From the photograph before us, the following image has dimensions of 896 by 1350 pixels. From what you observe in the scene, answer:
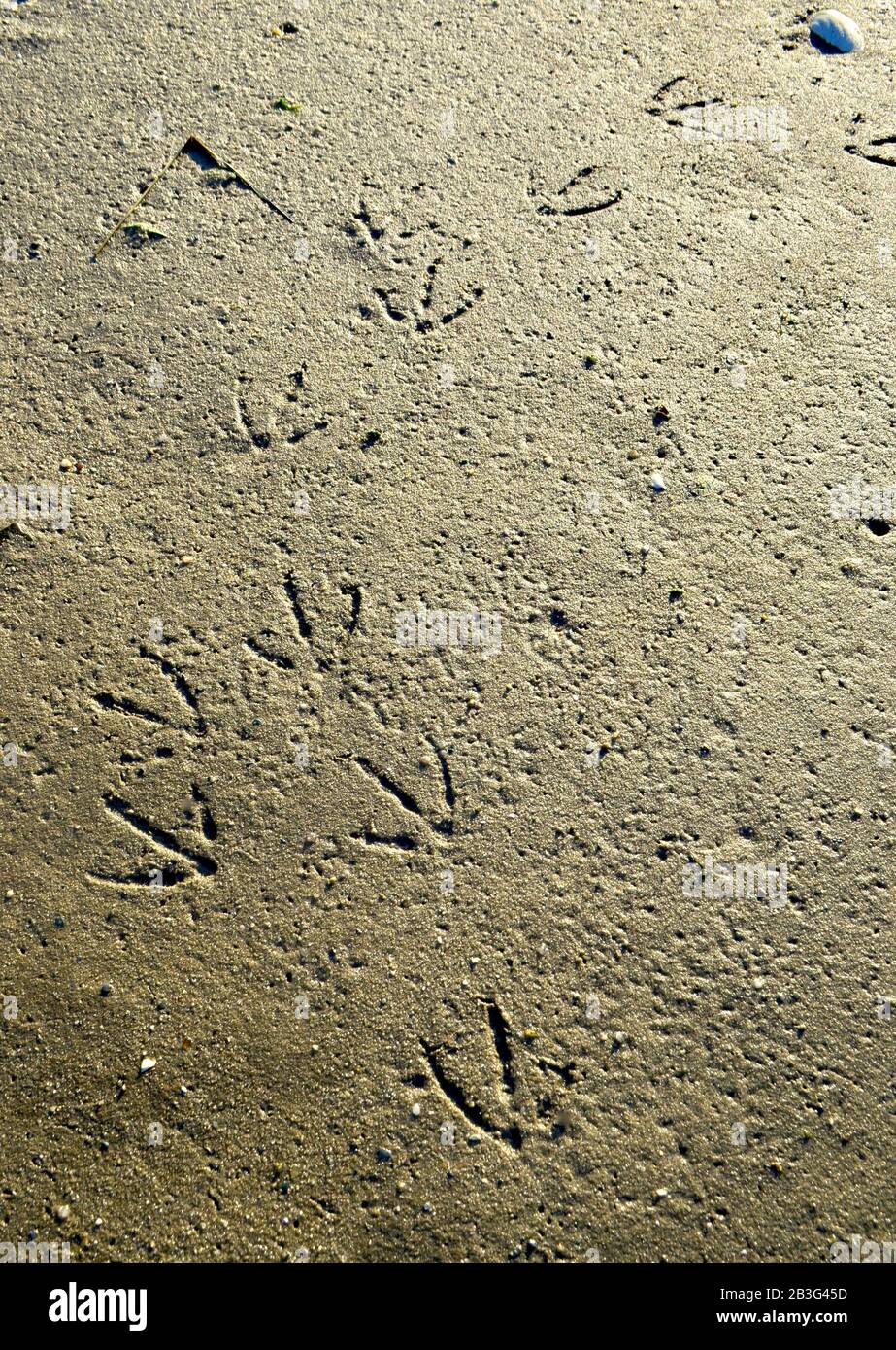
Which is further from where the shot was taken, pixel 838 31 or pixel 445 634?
pixel 838 31

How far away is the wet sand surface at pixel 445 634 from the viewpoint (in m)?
2.34

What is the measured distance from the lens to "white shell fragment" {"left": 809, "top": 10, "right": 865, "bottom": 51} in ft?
11.8

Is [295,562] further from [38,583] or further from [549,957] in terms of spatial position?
[549,957]

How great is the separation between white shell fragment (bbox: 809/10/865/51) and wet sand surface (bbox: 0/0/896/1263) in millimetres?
62

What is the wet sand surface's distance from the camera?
2344 mm

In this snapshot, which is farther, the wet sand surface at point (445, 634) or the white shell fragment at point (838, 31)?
the white shell fragment at point (838, 31)

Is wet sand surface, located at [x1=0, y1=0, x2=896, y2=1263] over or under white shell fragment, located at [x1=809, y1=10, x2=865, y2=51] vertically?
under

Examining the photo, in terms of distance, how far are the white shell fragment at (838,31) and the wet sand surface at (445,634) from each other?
6 cm

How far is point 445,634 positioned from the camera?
2.79m

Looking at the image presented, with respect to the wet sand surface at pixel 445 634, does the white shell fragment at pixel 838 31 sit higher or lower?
higher

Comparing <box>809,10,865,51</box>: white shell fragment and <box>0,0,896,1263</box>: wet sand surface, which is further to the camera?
<box>809,10,865,51</box>: white shell fragment

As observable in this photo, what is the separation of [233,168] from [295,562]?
1.50 meters

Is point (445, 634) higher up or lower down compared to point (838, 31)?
lower down

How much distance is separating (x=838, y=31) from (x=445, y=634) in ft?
8.73
